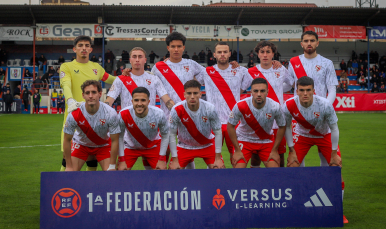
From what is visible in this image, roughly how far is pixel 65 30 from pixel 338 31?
1894cm

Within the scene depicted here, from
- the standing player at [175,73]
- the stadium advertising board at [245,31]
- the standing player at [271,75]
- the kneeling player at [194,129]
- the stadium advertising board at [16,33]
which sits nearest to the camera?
the kneeling player at [194,129]

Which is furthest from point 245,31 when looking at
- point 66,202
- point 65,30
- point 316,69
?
point 66,202

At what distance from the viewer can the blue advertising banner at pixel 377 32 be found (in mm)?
26930

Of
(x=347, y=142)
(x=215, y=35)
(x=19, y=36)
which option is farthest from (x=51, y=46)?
(x=347, y=142)

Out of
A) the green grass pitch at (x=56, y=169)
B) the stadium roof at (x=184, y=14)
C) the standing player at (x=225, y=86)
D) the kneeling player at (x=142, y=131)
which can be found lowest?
the green grass pitch at (x=56, y=169)

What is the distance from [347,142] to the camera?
419 inches

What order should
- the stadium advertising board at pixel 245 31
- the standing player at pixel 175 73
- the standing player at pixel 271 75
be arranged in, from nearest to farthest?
the standing player at pixel 271 75 → the standing player at pixel 175 73 → the stadium advertising board at pixel 245 31

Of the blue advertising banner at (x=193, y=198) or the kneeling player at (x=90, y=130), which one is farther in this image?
the kneeling player at (x=90, y=130)

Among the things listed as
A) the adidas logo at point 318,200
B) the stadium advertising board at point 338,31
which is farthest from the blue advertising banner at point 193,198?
the stadium advertising board at point 338,31

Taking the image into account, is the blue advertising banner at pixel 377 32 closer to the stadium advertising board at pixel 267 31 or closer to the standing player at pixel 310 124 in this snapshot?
the stadium advertising board at pixel 267 31

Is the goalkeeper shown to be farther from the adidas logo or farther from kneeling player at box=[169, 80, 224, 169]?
the adidas logo

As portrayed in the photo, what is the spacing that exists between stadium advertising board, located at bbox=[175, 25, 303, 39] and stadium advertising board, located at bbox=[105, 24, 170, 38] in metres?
1.24

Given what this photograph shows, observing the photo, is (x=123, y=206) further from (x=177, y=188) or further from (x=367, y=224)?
(x=367, y=224)

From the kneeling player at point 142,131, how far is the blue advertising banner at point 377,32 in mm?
26432
